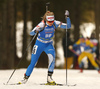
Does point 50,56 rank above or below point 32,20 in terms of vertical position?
below

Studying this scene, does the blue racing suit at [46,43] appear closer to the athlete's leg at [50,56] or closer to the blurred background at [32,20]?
the athlete's leg at [50,56]

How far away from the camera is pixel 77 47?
15.7 m

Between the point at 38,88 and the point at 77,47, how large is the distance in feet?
24.9

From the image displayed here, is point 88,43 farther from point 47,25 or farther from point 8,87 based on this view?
point 8,87

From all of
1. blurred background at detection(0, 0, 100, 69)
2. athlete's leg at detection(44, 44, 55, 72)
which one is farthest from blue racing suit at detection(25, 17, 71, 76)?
blurred background at detection(0, 0, 100, 69)

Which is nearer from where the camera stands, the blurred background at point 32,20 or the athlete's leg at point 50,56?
the athlete's leg at point 50,56

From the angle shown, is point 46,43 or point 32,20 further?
point 32,20

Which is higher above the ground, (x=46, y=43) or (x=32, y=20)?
(x=32, y=20)

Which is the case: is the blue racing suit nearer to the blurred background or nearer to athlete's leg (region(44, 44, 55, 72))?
athlete's leg (region(44, 44, 55, 72))

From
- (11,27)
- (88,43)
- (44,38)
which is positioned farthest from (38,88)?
(11,27)

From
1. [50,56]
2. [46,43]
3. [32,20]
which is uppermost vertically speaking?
[32,20]

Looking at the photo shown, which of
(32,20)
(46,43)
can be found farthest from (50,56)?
(32,20)

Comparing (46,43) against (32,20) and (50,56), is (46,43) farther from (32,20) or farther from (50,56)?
(32,20)

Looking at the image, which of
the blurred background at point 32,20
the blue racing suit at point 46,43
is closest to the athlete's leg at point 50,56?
the blue racing suit at point 46,43
